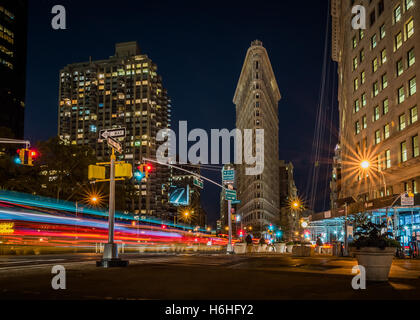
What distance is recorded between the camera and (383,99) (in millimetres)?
50938

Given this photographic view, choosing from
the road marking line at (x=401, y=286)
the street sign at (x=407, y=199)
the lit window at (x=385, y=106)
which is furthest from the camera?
the lit window at (x=385, y=106)

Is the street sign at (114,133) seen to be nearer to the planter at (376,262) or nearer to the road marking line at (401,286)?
the planter at (376,262)

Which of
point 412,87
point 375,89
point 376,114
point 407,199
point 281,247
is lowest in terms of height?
point 281,247

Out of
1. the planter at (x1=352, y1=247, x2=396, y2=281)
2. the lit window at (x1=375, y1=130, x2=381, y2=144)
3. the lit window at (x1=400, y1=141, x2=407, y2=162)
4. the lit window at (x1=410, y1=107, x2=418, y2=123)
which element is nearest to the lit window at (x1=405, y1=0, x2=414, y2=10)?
the lit window at (x1=410, y1=107, x2=418, y2=123)

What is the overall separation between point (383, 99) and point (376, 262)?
144 ft

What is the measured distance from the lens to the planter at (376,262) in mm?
11922

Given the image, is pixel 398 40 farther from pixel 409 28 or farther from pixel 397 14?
pixel 397 14

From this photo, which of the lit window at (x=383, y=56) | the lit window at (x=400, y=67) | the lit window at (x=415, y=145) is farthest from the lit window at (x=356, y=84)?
the lit window at (x=415, y=145)

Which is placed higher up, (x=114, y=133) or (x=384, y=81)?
(x=384, y=81)

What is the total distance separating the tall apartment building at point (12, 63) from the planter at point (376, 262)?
130m

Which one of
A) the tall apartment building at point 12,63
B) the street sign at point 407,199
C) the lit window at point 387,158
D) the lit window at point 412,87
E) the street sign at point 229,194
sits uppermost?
the tall apartment building at point 12,63

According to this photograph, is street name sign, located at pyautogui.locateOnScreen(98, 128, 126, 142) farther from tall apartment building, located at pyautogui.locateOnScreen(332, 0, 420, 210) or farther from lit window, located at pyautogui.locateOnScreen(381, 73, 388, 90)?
lit window, located at pyautogui.locateOnScreen(381, 73, 388, 90)

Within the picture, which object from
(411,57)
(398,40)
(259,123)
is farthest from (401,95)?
(259,123)
